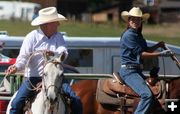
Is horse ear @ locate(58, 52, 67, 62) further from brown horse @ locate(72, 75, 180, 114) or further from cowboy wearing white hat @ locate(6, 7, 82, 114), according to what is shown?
brown horse @ locate(72, 75, 180, 114)

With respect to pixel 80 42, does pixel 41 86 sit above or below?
above

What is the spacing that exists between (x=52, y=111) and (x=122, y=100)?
208 centimetres

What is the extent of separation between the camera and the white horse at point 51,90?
8328 mm

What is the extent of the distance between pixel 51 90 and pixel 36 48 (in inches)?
39.0

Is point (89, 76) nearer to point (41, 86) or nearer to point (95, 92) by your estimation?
point (95, 92)

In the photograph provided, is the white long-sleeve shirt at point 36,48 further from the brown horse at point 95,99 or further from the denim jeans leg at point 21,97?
the brown horse at point 95,99

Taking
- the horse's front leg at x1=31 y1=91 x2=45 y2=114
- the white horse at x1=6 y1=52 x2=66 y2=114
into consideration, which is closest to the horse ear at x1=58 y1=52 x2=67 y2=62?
the white horse at x1=6 y1=52 x2=66 y2=114

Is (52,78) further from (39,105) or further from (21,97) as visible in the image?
(21,97)

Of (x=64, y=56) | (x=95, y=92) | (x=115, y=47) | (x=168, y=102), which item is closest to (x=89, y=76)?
(x=95, y=92)

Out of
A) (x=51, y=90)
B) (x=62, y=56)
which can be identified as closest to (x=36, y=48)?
(x=62, y=56)

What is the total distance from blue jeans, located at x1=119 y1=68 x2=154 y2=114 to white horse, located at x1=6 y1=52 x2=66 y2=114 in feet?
5.34

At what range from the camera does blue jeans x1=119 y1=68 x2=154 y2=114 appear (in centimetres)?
1008

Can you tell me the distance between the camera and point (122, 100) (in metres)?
10.5

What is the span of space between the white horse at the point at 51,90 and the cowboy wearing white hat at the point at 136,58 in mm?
1630
